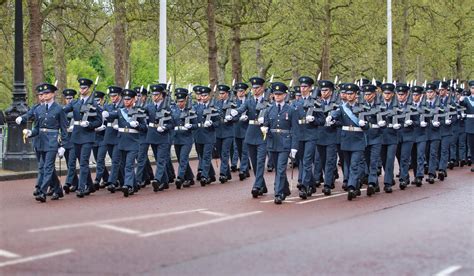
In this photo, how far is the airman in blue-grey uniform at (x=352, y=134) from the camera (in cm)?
1474

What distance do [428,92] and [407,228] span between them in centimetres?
799

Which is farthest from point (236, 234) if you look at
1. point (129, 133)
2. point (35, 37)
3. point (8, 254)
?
point (35, 37)

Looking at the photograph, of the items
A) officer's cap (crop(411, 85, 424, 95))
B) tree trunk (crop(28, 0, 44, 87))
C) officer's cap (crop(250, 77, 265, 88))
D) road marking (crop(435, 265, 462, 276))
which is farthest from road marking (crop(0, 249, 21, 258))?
tree trunk (crop(28, 0, 44, 87))

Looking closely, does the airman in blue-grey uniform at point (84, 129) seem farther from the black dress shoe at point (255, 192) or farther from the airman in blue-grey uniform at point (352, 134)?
the airman in blue-grey uniform at point (352, 134)

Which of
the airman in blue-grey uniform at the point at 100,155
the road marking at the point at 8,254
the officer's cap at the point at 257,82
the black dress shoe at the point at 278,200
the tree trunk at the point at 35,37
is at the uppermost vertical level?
the tree trunk at the point at 35,37

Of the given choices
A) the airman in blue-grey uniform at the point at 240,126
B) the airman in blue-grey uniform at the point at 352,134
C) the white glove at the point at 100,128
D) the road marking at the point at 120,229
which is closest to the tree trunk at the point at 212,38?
the airman in blue-grey uniform at the point at 240,126

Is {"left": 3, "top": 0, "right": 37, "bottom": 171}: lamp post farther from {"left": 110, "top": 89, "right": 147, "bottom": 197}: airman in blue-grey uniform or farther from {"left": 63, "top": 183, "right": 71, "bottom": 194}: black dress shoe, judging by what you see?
{"left": 110, "top": 89, "right": 147, "bottom": 197}: airman in blue-grey uniform

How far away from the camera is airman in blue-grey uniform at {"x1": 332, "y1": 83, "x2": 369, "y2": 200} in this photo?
14742mm

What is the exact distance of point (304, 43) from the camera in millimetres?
41562

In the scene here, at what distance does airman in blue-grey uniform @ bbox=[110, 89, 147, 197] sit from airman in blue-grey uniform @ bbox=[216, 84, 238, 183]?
2.46m

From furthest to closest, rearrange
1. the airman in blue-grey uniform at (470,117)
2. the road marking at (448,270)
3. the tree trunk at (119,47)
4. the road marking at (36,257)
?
the tree trunk at (119,47)
the airman in blue-grey uniform at (470,117)
the road marking at (36,257)
the road marking at (448,270)

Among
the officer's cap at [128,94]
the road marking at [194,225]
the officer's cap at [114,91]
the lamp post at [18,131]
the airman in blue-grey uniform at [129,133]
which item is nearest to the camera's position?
the road marking at [194,225]

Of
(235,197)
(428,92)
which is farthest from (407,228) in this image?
(428,92)

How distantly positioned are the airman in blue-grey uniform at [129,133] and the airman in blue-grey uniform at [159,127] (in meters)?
0.40
